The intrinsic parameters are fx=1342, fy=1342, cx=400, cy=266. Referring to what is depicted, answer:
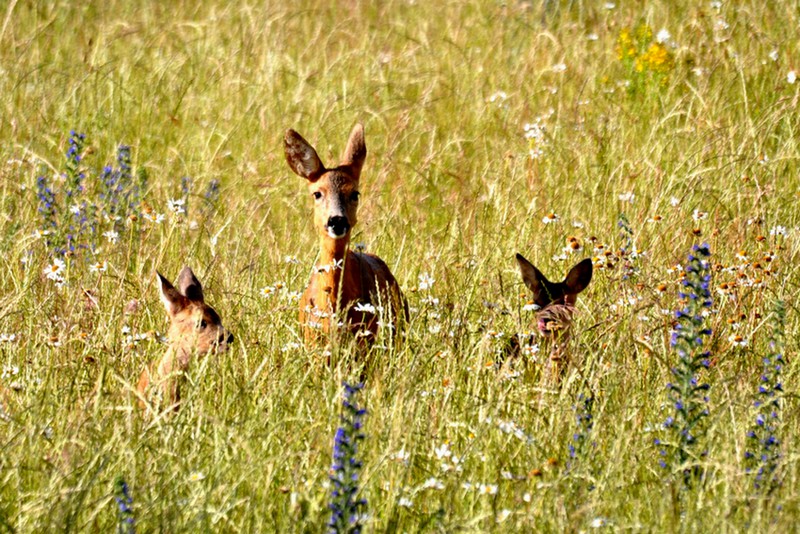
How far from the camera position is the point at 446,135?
27.9ft

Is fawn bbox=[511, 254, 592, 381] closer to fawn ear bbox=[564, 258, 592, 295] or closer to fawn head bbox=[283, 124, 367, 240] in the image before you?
fawn ear bbox=[564, 258, 592, 295]

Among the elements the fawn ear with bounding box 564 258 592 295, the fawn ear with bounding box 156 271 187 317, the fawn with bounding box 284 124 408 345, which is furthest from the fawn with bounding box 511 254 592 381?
the fawn ear with bounding box 156 271 187 317

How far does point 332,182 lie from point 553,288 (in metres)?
1.09

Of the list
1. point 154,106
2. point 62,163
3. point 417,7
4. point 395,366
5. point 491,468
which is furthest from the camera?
point 417,7

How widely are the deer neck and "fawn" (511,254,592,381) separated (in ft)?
2.47

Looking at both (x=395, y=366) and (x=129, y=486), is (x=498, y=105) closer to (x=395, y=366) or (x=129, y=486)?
(x=395, y=366)

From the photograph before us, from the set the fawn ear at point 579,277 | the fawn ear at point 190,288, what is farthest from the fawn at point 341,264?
the fawn ear at point 579,277

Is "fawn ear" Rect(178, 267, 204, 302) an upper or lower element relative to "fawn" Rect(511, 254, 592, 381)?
lower

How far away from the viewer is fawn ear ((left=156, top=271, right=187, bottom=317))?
4766 millimetres

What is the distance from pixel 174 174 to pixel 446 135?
1734mm

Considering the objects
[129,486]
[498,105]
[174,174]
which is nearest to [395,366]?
[129,486]

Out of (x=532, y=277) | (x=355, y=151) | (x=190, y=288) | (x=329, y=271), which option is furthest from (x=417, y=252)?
(x=190, y=288)

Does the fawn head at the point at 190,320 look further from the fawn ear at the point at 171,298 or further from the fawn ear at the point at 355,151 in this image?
the fawn ear at the point at 355,151

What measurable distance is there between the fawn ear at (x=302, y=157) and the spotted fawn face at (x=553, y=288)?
43.6 inches
